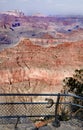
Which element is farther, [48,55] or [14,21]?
[14,21]

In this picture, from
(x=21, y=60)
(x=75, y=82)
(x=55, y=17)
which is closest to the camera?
(x=75, y=82)

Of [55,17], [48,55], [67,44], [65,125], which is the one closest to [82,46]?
[67,44]

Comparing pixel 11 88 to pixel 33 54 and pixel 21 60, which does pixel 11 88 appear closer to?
pixel 21 60

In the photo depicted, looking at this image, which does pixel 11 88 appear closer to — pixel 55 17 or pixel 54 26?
pixel 54 26

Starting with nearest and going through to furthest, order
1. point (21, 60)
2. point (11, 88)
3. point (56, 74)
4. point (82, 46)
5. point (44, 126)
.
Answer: point (44, 126) < point (11, 88) < point (56, 74) < point (21, 60) < point (82, 46)

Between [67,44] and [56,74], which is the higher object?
[67,44]

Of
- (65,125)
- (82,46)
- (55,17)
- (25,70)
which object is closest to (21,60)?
(25,70)
